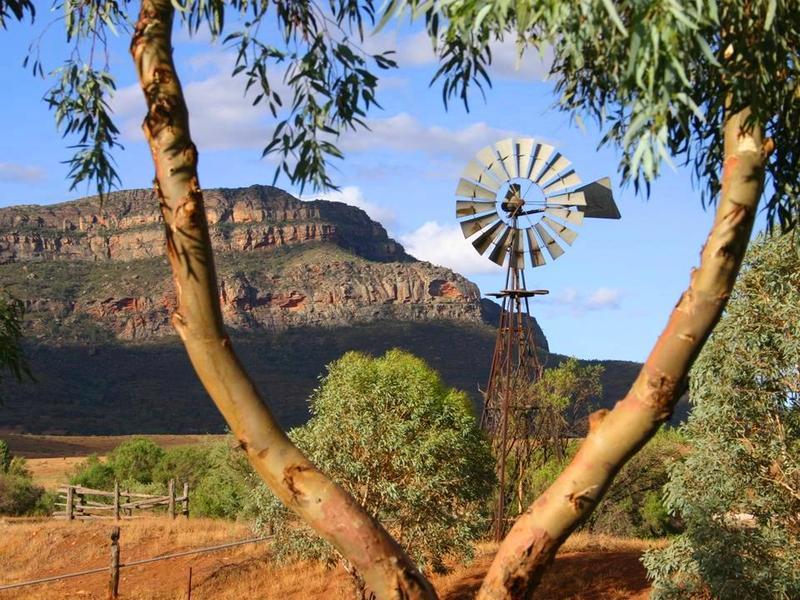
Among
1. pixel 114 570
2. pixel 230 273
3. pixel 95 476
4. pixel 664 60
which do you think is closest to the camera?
pixel 664 60

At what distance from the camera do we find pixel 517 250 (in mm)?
24250

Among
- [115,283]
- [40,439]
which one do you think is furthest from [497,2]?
[115,283]

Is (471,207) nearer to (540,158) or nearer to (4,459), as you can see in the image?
(540,158)

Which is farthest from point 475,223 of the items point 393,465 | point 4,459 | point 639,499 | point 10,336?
point 4,459

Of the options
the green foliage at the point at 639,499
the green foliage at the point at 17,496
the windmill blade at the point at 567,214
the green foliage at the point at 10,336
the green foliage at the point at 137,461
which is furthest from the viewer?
the green foliage at the point at 137,461

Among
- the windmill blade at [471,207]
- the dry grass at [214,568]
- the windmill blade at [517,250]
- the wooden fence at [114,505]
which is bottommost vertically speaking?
the dry grass at [214,568]

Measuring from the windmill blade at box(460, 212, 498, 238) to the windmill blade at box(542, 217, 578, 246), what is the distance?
1.17m

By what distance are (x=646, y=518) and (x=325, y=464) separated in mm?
16132

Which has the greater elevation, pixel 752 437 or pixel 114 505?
pixel 752 437

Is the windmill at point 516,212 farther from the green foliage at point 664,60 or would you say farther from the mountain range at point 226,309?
the mountain range at point 226,309

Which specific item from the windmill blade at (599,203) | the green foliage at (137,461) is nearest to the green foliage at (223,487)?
the green foliage at (137,461)

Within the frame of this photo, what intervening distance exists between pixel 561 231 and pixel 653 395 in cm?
1978

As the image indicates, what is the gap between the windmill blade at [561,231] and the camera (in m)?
24.0

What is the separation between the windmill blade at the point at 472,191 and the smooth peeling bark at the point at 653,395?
19.4 m
